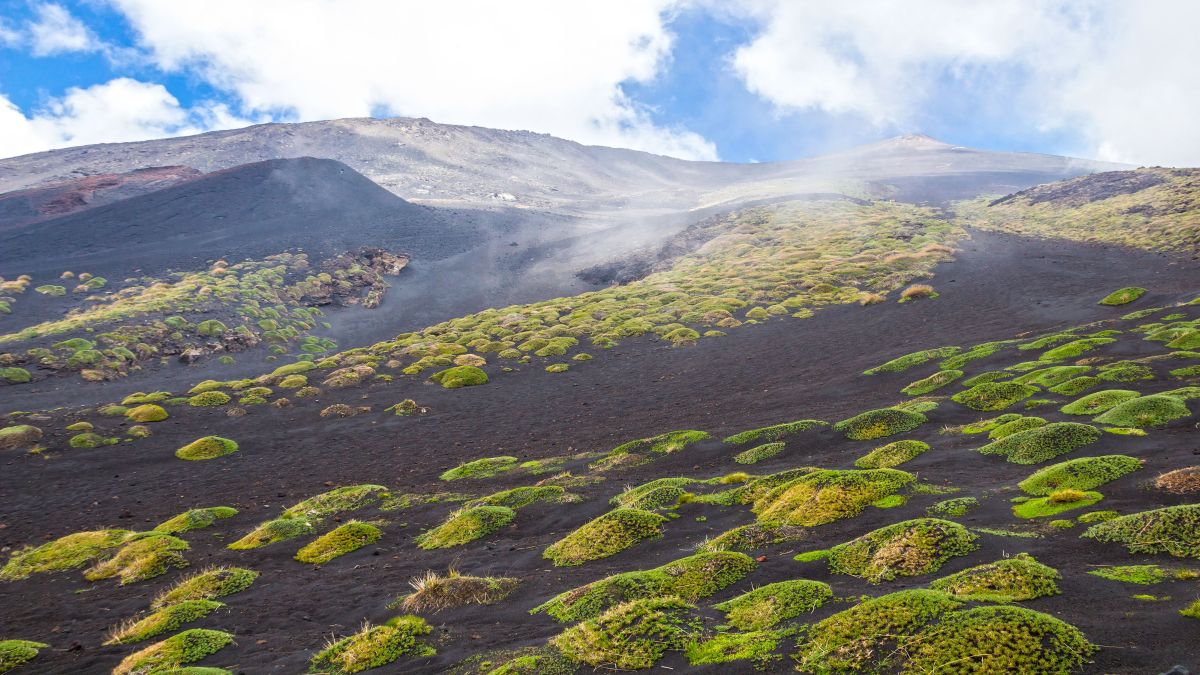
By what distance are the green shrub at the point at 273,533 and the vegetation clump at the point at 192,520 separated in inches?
112

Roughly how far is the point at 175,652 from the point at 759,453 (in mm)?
17682

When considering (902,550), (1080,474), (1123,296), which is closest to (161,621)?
(902,550)

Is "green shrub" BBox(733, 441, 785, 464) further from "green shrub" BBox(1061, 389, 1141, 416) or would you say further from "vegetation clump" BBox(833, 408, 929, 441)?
"green shrub" BBox(1061, 389, 1141, 416)

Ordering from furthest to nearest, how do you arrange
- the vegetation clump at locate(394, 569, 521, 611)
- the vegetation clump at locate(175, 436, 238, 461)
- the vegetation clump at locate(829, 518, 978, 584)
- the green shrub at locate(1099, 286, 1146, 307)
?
the green shrub at locate(1099, 286, 1146, 307), the vegetation clump at locate(175, 436, 238, 461), the vegetation clump at locate(394, 569, 521, 611), the vegetation clump at locate(829, 518, 978, 584)

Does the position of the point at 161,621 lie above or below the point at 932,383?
below

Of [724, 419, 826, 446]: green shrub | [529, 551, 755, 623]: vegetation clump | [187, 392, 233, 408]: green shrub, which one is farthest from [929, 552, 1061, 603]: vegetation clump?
[187, 392, 233, 408]: green shrub

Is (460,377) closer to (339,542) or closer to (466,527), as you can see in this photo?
(339,542)

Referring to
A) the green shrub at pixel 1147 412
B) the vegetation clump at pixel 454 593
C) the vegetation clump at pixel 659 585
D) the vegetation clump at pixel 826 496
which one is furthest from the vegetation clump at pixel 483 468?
the green shrub at pixel 1147 412

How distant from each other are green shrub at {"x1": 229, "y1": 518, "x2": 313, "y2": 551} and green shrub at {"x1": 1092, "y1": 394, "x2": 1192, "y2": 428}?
25259 mm

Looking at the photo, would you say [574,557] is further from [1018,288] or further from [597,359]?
[1018,288]

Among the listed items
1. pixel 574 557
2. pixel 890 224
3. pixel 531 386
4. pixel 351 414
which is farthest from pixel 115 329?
pixel 890 224

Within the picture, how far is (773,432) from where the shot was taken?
2442 cm

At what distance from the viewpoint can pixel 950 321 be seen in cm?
4503

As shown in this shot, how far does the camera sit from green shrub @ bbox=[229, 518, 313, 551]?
20.2 m
